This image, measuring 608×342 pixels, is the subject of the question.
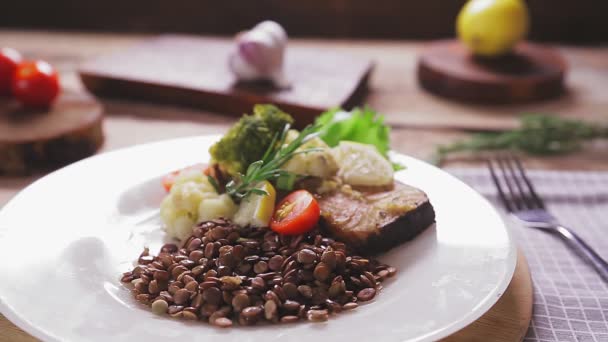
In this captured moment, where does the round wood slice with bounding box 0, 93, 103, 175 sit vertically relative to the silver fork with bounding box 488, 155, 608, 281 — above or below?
above

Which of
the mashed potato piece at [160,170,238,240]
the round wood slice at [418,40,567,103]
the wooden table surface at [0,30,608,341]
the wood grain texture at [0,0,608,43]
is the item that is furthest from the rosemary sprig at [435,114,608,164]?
the wood grain texture at [0,0,608,43]

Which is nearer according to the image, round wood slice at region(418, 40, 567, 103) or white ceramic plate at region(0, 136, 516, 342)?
white ceramic plate at region(0, 136, 516, 342)

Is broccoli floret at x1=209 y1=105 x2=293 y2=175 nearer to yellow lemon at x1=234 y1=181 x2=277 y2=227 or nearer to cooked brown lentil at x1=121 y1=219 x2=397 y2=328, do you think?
yellow lemon at x1=234 y1=181 x2=277 y2=227

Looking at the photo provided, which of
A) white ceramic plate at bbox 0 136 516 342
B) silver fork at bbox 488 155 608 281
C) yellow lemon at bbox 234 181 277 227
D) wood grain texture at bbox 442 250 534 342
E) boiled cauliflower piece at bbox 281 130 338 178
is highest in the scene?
boiled cauliflower piece at bbox 281 130 338 178

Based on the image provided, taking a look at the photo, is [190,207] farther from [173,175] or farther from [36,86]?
[36,86]

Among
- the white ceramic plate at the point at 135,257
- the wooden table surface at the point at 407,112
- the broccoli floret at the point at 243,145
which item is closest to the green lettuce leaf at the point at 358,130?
the white ceramic plate at the point at 135,257

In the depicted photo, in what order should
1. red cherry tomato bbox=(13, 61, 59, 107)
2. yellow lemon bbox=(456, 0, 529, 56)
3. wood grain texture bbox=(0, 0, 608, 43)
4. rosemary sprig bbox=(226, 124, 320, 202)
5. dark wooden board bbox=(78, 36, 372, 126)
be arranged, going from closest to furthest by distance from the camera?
rosemary sprig bbox=(226, 124, 320, 202), red cherry tomato bbox=(13, 61, 59, 107), dark wooden board bbox=(78, 36, 372, 126), yellow lemon bbox=(456, 0, 529, 56), wood grain texture bbox=(0, 0, 608, 43)

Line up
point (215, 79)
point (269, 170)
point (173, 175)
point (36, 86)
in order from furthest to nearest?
point (215, 79) → point (36, 86) → point (173, 175) → point (269, 170)

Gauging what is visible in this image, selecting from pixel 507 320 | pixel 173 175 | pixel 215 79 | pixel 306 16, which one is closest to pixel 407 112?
pixel 215 79
